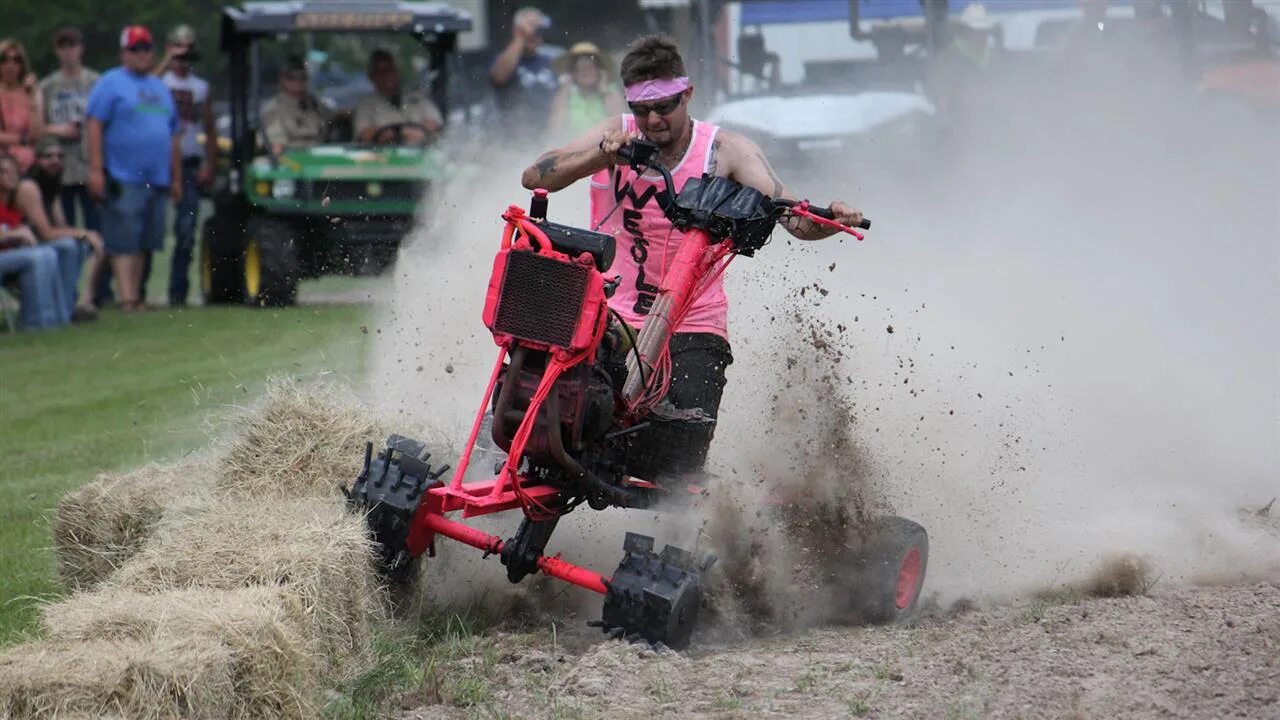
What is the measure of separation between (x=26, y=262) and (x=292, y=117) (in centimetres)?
380

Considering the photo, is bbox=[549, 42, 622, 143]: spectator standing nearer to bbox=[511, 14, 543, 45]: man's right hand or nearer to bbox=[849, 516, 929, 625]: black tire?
bbox=[511, 14, 543, 45]: man's right hand

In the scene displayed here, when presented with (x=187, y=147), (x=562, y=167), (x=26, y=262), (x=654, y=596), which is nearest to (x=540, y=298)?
(x=654, y=596)

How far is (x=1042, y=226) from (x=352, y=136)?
7.93 metres

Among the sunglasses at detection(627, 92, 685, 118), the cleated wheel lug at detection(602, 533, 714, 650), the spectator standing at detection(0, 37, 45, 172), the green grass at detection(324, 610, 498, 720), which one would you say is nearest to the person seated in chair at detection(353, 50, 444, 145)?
the spectator standing at detection(0, 37, 45, 172)

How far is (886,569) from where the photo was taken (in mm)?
6160

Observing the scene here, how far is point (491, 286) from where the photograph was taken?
559 centimetres

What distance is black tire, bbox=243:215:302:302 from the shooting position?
16497 millimetres

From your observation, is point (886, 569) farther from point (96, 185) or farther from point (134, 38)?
point (134, 38)

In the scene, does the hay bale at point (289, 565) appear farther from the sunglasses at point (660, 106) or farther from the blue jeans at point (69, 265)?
the blue jeans at point (69, 265)

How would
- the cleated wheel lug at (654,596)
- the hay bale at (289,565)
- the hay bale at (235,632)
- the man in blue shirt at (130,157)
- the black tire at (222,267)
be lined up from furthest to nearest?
the black tire at (222,267) → the man in blue shirt at (130,157) → the cleated wheel lug at (654,596) → the hay bale at (289,565) → the hay bale at (235,632)

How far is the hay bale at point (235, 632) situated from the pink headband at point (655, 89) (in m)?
2.46

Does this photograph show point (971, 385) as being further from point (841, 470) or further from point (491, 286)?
point (491, 286)

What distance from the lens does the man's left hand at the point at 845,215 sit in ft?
19.7

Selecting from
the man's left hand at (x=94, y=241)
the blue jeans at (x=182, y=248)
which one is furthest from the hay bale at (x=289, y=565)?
the blue jeans at (x=182, y=248)
